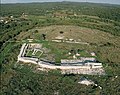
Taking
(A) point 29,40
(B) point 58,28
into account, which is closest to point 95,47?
(A) point 29,40

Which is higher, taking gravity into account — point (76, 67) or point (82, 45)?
point (76, 67)

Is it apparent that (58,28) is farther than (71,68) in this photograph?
Yes

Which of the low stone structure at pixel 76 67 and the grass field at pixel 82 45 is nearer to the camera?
the low stone structure at pixel 76 67

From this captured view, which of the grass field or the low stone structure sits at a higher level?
the low stone structure

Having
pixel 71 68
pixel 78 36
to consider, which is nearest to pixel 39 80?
pixel 71 68

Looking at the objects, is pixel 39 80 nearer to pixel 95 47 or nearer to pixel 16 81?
pixel 16 81

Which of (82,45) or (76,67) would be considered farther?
(82,45)

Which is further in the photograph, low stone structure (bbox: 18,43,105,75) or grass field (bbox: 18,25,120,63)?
grass field (bbox: 18,25,120,63)

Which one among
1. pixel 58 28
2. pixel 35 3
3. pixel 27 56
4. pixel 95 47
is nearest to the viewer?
pixel 27 56

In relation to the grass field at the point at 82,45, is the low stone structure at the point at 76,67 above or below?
above

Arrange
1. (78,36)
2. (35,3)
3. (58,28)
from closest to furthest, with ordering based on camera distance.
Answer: (78,36) → (58,28) → (35,3)
